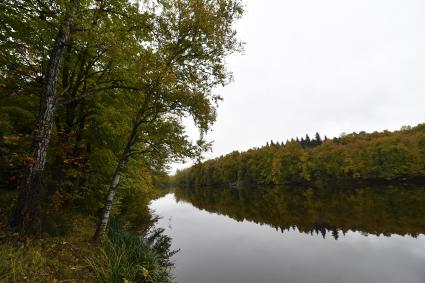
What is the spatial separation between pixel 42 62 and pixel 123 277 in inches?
403

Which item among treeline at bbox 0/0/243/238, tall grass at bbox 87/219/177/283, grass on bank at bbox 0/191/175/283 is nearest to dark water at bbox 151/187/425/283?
tall grass at bbox 87/219/177/283

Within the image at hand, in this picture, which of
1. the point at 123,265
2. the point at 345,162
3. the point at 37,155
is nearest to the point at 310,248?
the point at 123,265

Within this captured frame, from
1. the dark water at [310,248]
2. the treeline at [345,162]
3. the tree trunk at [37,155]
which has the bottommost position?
the dark water at [310,248]

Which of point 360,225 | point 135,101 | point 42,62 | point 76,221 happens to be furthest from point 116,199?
point 360,225

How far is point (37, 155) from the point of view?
10.1 meters

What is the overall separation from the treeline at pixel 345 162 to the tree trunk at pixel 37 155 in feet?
274

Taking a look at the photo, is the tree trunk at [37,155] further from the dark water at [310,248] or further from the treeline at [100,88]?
the dark water at [310,248]

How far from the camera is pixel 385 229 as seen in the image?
26.1 m

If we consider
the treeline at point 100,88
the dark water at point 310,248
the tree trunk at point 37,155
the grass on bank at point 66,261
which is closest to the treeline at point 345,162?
the dark water at point 310,248

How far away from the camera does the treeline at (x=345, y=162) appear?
7612cm

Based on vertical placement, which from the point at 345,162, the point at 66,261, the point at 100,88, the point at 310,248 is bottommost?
the point at 310,248

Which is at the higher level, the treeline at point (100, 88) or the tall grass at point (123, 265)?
the treeline at point (100, 88)

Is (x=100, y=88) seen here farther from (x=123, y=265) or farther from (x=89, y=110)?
(x=123, y=265)

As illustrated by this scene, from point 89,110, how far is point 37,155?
23.6 feet
